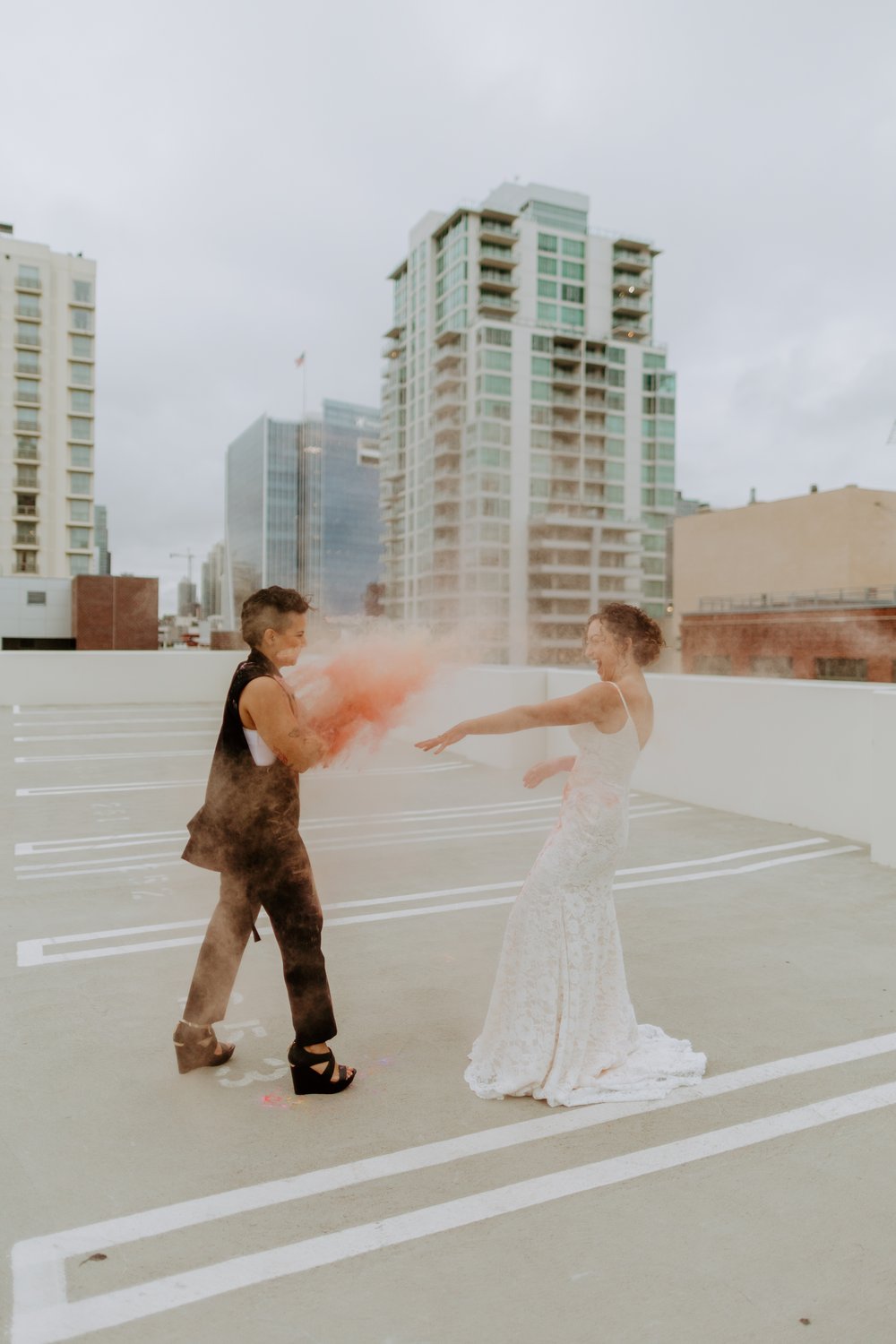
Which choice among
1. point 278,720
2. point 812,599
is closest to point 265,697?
point 278,720

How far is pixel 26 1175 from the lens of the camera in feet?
8.05

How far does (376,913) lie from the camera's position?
515 centimetres

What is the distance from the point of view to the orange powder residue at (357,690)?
10.8 feet

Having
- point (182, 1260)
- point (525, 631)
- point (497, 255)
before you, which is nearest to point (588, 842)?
point (182, 1260)

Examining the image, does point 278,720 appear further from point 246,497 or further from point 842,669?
point 842,669

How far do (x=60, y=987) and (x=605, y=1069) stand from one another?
102 inches

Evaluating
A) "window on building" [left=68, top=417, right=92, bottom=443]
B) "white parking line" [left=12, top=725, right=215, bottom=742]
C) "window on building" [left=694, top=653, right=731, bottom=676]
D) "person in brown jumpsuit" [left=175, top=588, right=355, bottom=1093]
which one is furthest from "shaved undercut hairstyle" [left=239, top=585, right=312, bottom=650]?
"window on building" [left=68, top=417, right=92, bottom=443]

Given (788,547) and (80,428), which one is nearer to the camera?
(788,547)

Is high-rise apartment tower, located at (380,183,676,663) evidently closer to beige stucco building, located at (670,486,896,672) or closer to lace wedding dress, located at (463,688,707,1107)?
beige stucco building, located at (670,486,896,672)

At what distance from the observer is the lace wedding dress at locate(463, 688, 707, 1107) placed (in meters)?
2.95

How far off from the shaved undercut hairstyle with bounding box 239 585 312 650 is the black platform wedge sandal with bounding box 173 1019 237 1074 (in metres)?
1.43

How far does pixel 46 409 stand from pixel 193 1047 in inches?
2955

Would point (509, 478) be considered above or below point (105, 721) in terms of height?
above

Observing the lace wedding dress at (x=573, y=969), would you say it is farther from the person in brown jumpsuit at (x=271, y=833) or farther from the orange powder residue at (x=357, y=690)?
the orange powder residue at (x=357, y=690)
